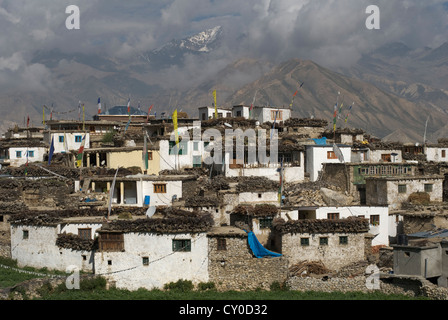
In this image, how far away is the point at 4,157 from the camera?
6100cm

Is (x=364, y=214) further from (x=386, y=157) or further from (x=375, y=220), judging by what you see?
(x=386, y=157)

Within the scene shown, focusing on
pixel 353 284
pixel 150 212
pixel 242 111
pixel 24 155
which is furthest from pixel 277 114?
pixel 353 284

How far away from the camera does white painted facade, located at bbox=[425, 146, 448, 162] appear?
59625mm

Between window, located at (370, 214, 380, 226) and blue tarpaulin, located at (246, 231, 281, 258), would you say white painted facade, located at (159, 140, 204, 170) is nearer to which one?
window, located at (370, 214, 380, 226)

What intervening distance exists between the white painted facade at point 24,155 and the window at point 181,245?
102 ft

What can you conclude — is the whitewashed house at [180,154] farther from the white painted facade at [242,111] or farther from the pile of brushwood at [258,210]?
the pile of brushwood at [258,210]

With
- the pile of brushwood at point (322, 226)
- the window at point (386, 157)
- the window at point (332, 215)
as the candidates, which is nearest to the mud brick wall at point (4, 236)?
the pile of brushwood at point (322, 226)

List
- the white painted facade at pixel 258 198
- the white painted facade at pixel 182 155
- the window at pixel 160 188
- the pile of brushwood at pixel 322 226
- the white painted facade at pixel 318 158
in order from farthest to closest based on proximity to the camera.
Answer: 1. the white painted facade at pixel 182 155
2. the white painted facade at pixel 318 158
3. the window at pixel 160 188
4. the white painted facade at pixel 258 198
5. the pile of brushwood at pixel 322 226

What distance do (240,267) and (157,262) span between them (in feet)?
13.6

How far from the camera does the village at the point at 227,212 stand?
3152 centimetres

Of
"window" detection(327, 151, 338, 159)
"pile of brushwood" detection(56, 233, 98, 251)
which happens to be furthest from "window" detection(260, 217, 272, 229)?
"window" detection(327, 151, 338, 159)
